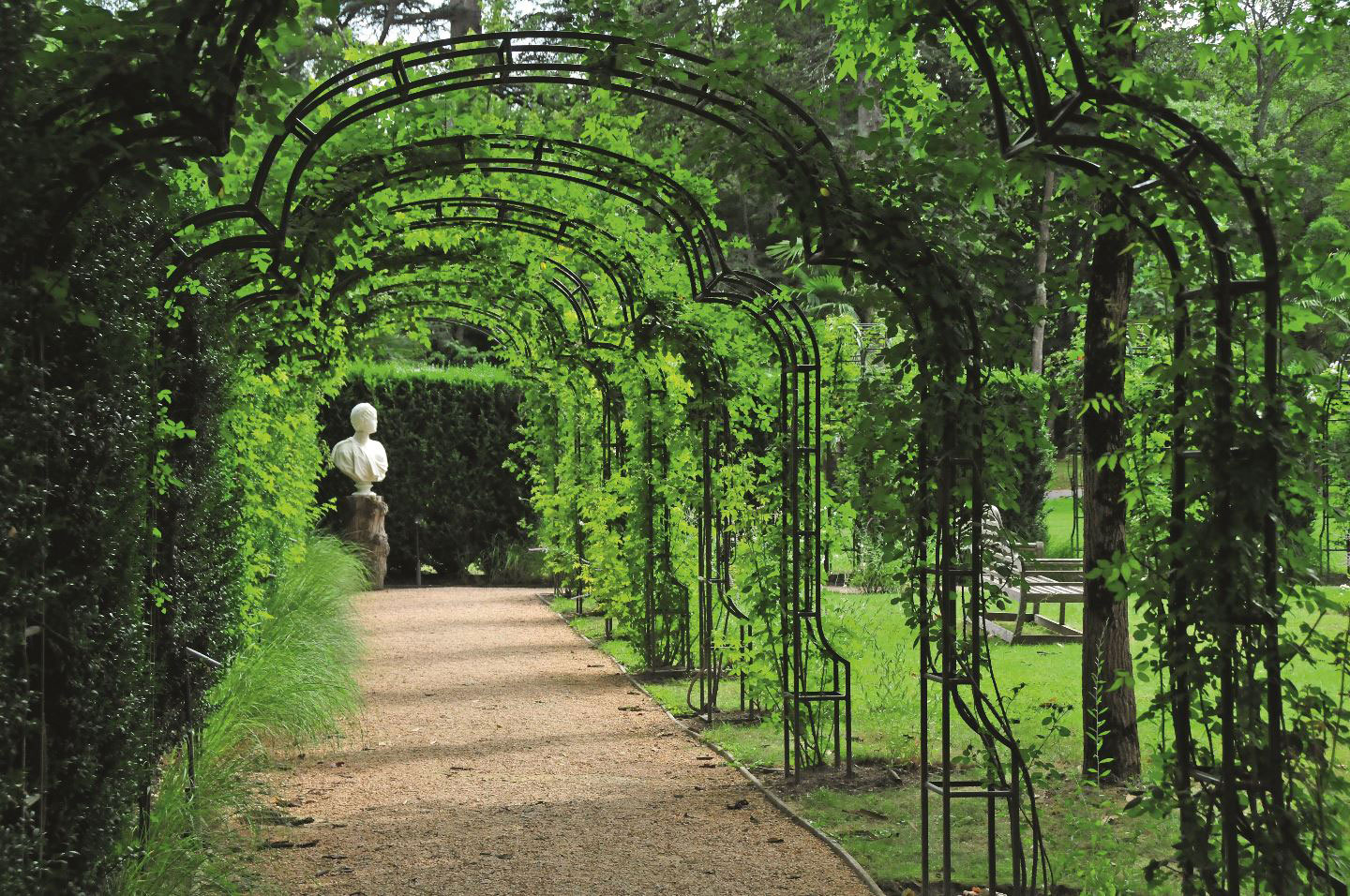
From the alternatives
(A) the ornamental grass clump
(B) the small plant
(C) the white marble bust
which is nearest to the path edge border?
(A) the ornamental grass clump

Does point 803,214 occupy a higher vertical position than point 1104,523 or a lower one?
higher

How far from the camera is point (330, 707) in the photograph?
7.28 meters

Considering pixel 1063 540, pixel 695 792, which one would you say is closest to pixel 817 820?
pixel 695 792

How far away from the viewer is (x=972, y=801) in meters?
5.98

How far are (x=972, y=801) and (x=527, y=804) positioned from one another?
6.88ft

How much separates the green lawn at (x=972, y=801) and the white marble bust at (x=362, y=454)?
6.45m

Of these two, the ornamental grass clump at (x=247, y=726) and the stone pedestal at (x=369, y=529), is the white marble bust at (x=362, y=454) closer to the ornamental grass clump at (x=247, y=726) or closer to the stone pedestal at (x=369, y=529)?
the stone pedestal at (x=369, y=529)

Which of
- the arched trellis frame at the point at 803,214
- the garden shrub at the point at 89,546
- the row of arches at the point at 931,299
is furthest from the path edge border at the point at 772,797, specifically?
the garden shrub at the point at 89,546

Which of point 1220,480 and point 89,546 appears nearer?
point 1220,480

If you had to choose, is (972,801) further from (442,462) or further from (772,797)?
(442,462)

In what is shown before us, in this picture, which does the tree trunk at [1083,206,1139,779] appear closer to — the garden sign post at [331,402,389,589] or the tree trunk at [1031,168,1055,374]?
the tree trunk at [1031,168,1055,374]

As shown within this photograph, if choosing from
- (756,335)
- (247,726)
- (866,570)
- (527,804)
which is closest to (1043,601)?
(866,570)

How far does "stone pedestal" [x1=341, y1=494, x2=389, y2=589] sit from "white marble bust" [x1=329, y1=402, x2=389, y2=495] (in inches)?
8.1

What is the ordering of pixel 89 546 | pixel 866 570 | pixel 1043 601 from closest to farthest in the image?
pixel 89 546 < pixel 1043 601 < pixel 866 570
